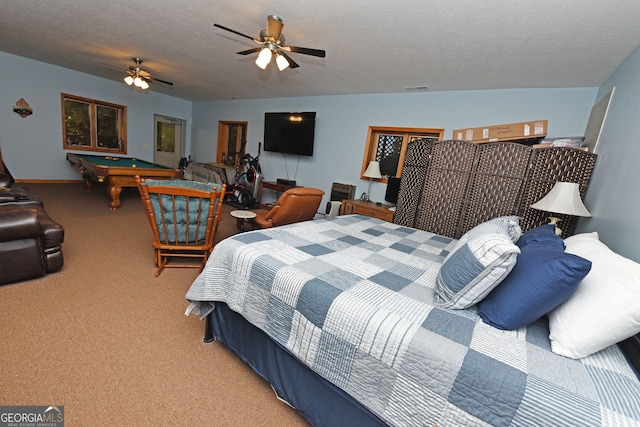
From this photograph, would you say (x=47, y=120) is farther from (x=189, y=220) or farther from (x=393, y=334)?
(x=393, y=334)

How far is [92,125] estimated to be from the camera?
6004mm

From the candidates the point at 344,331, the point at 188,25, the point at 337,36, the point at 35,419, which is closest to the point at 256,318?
the point at 344,331

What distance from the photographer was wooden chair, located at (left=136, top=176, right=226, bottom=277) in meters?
2.32

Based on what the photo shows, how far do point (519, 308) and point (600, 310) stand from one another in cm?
22

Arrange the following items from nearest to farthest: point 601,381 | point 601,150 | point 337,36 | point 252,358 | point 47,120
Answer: point 601,381
point 252,358
point 601,150
point 337,36
point 47,120

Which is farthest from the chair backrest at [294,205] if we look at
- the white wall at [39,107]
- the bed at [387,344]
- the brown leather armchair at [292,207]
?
the white wall at [39,107]

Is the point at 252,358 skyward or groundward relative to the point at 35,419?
skyward

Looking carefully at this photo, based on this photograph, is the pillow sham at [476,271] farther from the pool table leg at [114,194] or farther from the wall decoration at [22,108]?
the wall decoration at [22,108]

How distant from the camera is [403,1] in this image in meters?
1.84

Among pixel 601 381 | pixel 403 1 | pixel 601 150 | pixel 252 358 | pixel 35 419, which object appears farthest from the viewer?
pixel 601 150

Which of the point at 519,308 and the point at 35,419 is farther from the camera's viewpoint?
the point at 35,419

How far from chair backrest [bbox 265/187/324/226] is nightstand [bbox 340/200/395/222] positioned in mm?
997

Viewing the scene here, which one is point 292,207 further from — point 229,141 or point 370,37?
point 229,141

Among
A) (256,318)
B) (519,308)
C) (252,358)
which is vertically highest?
(519,308)
